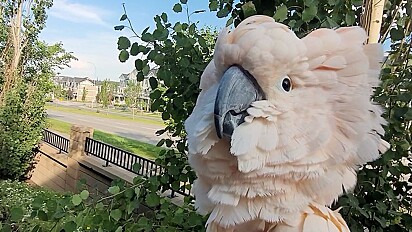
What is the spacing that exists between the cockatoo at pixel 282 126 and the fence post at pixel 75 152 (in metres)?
4.71

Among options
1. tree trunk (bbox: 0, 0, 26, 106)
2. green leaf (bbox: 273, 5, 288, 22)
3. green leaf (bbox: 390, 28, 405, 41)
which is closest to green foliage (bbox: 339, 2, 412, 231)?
green leaf (bbox: 390, 28, 405, 41)

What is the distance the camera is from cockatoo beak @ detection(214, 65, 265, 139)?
436 mm

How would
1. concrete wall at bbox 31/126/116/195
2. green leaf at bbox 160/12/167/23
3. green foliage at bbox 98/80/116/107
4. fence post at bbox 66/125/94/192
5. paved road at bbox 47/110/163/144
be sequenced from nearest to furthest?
green leaf at bbox 160/12/167/23, concrete wall at bbox 31/126/116/195, fence post at bbox 66/125/94/192, paved road at bbox 47/110/163/144, green foliage at bbox 98/80/116/107

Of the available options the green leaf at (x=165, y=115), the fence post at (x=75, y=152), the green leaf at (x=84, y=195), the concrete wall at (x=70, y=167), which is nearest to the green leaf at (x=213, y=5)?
the green leaf at (x=165, y=115)

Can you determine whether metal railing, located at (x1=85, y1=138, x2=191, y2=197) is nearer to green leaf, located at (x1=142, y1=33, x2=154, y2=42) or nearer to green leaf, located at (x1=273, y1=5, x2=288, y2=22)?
green leaf, located at (x1=142, y1=33, x2=154, y2=42)

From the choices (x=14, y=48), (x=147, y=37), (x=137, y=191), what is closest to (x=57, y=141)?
(x=14, y=48)

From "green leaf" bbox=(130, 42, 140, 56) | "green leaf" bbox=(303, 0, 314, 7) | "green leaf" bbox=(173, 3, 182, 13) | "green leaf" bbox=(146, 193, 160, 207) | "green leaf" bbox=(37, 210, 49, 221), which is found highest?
"green leaf" bbox=(173, 3, 182, 13)

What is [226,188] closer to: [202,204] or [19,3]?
[202,204]

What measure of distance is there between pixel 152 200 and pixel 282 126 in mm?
586

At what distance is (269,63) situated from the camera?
432 millimetres

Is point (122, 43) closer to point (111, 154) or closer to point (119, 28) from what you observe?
point (119, 28)

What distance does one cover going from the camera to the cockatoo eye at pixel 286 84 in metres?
0.45

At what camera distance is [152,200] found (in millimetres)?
934

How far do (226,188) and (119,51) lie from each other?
22.8 inches
